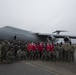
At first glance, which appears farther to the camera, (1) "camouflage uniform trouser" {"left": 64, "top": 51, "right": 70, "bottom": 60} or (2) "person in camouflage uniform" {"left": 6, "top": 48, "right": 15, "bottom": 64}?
(1) "camouflage uniform trouser" {"left": 64, "top": 51, "right": 70, "bottom": 60}

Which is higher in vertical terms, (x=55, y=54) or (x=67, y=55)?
(x=55, y=54)

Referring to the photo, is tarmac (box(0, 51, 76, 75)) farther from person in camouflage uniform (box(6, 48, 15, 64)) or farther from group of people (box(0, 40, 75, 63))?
group of people (box(0, 40, 75, 63))

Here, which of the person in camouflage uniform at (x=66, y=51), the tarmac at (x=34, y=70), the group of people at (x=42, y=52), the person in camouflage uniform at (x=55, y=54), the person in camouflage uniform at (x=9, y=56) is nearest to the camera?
the tarmac at (x=34, y=70)

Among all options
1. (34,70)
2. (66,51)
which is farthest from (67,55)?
(34,70)

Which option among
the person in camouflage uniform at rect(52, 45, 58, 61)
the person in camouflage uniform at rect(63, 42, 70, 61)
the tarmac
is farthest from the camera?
the person in camouflage uniform at rect(63, 42, 70, 61)

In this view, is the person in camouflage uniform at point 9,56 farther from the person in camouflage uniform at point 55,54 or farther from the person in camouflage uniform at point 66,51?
the person in camouflage uniform at point 66,51

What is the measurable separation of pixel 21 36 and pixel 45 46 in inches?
240

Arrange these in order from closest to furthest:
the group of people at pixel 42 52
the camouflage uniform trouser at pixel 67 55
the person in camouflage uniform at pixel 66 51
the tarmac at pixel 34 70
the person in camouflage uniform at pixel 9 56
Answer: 1. the tarmac at pixel 34 70
2. the person in camouflage uniform at pixel 9 56
3. the group of people at pixel 42 52
4. the person in camouflage uniform at pixel 66 51
5. the camouflage uniform trouser at pixel 67 55

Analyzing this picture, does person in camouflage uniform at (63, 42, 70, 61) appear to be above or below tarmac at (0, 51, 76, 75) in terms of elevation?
above

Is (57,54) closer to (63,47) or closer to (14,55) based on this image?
(63,47)

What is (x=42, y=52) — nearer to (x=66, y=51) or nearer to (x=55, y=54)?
(x=55, y=54)

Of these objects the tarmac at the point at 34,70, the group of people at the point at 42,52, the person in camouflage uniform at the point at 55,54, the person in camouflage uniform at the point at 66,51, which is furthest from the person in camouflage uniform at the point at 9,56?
the person in camouflage uniform at the point at 66,51

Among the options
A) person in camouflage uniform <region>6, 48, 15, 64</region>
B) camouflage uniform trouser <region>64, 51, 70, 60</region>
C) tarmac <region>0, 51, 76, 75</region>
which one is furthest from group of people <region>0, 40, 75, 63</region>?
tarmac <region>0, 51, 76, 75</region>

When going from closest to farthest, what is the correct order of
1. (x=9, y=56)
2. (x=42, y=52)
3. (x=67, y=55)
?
(x=9, y=56), (x=42, y=52), (x=67, y=55)
